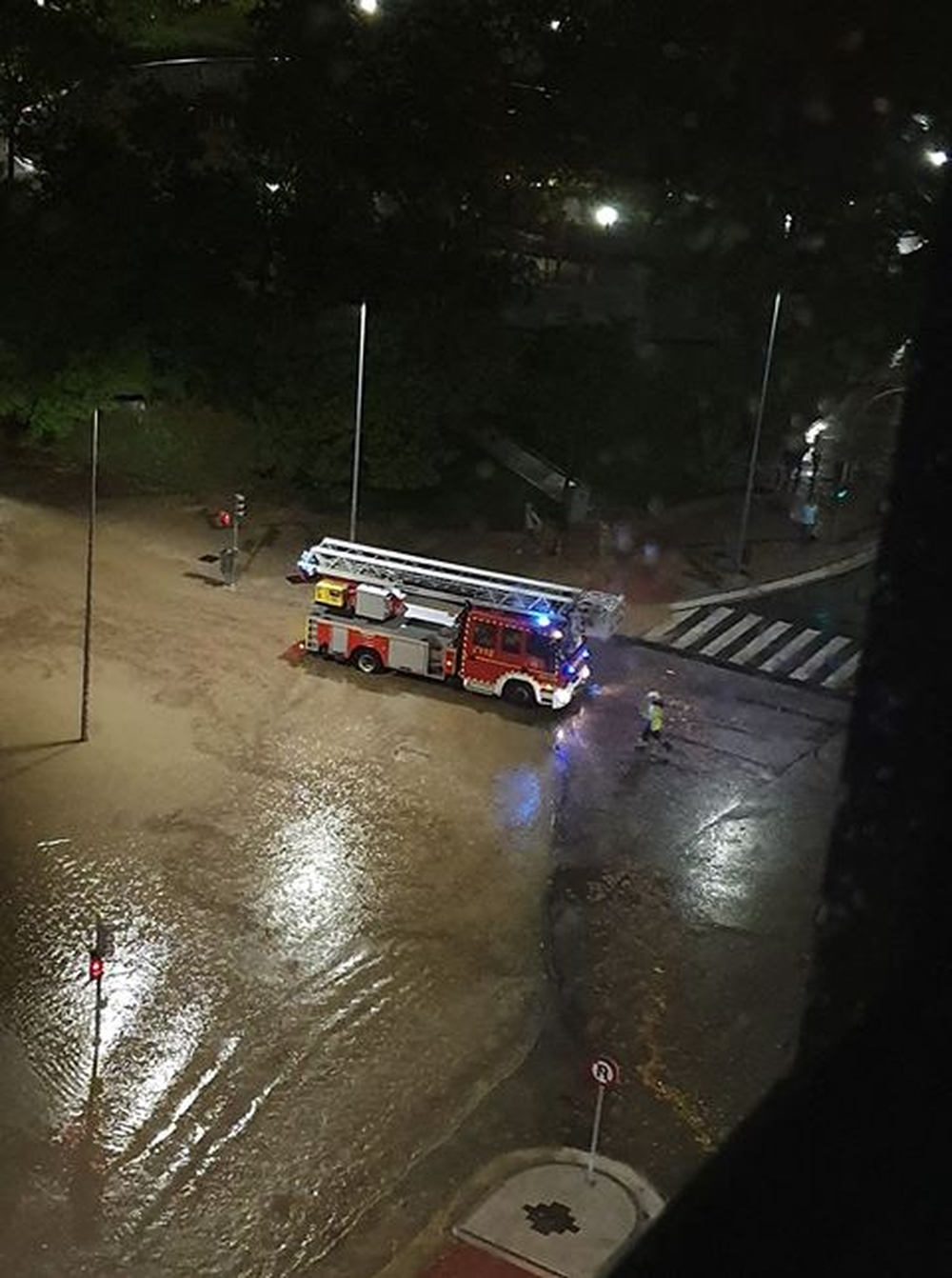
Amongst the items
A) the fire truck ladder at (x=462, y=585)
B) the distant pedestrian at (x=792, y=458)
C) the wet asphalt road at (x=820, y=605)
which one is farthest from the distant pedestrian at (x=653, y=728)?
the distant pedestrian at (x=792, y=458)

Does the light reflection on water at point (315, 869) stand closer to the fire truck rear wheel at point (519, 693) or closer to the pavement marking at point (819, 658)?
the fire truck rear wheel at point (519, 693)

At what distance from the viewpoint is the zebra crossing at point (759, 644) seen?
2106cm

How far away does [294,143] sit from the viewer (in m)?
29.1

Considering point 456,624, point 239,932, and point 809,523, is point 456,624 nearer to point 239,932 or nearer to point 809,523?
point 239,932

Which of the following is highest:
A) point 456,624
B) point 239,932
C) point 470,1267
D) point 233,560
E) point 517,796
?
point 456,624

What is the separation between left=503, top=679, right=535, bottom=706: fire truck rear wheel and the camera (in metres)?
19.0

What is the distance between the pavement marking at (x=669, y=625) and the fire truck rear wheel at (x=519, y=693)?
324 cm

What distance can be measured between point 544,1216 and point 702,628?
13.5 m

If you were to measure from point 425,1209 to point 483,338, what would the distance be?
2100 centimetres

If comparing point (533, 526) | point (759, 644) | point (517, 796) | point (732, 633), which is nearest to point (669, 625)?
point (732, 633)

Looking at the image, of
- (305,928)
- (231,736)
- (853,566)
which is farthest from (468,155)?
(305,928)

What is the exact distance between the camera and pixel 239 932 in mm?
13289

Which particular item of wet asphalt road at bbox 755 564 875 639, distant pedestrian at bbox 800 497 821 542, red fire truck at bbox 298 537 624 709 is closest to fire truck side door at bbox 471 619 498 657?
red fire truck at bbox 298 537 624 709

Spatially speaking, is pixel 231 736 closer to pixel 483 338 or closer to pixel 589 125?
pixel 483 338
